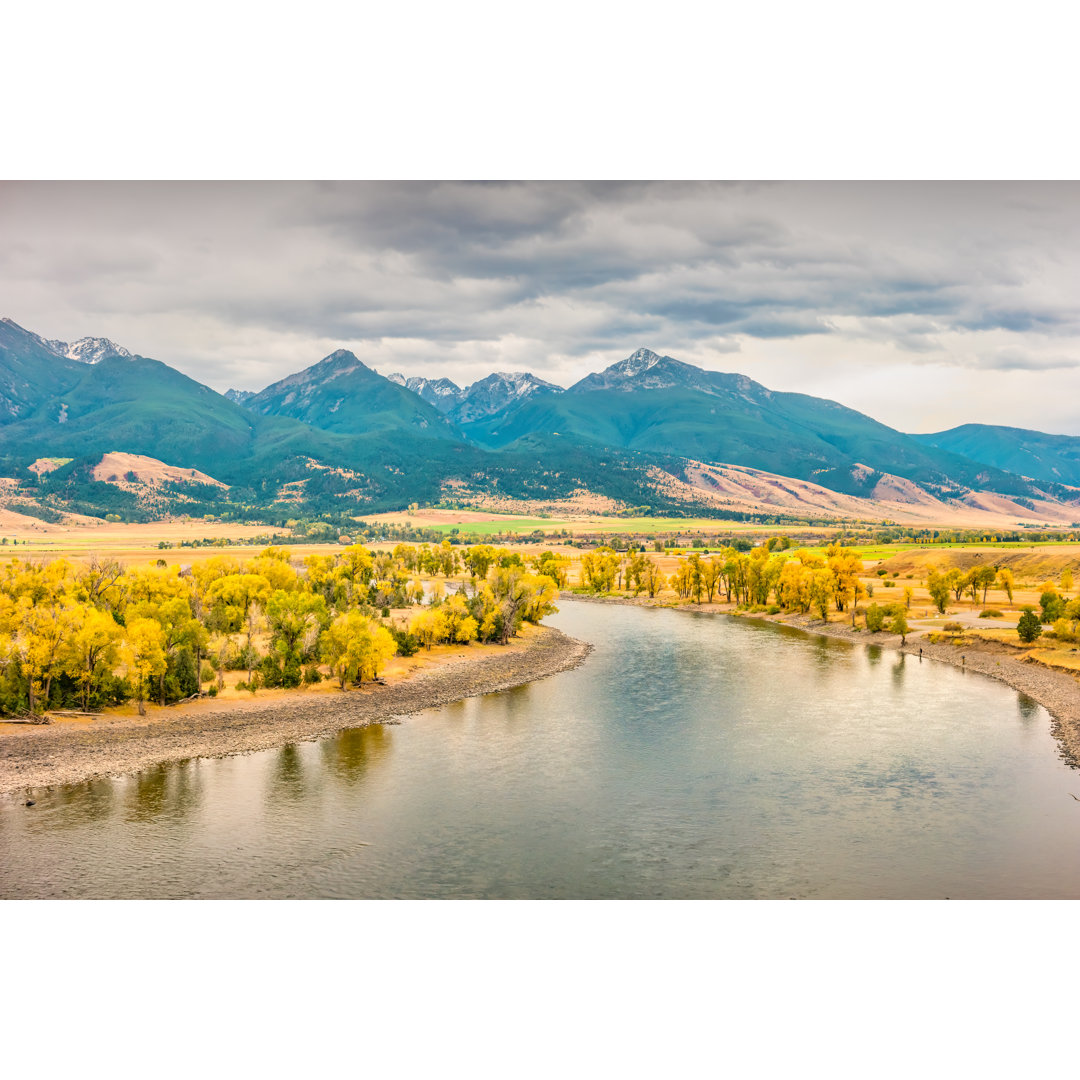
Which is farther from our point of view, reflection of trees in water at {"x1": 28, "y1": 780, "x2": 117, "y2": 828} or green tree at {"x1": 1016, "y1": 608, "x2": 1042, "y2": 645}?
green tree at {"x1": 1016, "y1": 608, "x2": 1042, "y2": 645}

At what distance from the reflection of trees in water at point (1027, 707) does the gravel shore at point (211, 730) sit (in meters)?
20.3

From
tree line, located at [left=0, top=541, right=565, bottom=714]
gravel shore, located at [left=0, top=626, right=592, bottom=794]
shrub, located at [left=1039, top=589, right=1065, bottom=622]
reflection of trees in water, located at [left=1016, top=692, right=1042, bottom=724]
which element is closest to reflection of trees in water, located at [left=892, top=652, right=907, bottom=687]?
reflection of trees in water, located at [left=1016, top=692, right=1042, bottom=724]

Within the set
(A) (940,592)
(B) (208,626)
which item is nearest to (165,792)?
(B) (208,626)

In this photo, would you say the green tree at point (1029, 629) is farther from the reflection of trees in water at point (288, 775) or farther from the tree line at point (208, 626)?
the reflection of trees in water at point (288, 775)

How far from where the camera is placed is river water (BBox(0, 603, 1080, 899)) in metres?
18.2

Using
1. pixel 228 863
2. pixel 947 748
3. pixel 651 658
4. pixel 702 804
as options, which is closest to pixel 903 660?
pixel 651 658

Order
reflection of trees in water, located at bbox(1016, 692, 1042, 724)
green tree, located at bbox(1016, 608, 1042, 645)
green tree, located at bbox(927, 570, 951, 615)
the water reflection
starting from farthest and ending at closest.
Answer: green tree, located at bbox(927, 570, 951, 615), green tree, located at bbox(1016, 608, 1042, 645), reflection of trees in water, located at bbox(1016, 692, 1042, 724), the water reflection

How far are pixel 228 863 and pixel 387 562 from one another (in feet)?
159

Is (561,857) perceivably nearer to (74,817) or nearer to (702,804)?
(702,804)

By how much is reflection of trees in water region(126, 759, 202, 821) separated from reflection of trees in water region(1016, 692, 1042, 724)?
28.9m

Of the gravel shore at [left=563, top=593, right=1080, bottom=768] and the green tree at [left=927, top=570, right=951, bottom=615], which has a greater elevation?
the green tree at [left=927, top=570, right=951, bottom=615]

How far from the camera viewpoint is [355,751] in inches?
1084

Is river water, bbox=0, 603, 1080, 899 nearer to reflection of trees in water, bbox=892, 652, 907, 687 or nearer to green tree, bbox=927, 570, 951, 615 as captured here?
reflection of trees in water, bbox=892, 652, 907, 687

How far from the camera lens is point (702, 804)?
2277 centimetres
